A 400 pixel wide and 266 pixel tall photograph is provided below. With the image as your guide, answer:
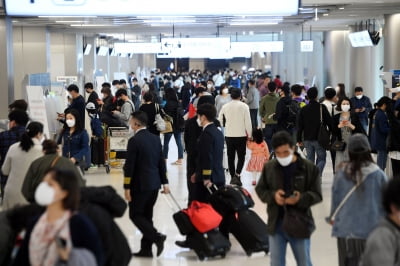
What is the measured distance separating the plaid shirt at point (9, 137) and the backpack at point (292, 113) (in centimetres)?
578

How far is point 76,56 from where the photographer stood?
28.5 m

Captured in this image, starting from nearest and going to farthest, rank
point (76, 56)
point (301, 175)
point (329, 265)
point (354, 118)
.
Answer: point (301, 175)
point (329, 265)
point (354, 118)
point (76, 56)

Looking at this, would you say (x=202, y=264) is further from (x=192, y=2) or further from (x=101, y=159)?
(x=101, y=159)

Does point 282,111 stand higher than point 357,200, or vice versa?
point 282,111

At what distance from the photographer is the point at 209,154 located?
29.1 feet

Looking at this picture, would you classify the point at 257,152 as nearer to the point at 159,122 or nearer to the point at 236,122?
the point at 236,122

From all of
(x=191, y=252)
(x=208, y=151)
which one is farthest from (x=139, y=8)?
(x=191, y=252)

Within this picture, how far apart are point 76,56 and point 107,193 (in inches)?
933

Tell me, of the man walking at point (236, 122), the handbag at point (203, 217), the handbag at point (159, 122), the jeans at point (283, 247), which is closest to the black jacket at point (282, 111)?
the man walking at point (236, 122)

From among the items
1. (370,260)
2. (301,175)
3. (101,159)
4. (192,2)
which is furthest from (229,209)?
(101,159)

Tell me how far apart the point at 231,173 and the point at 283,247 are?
23.9 feet

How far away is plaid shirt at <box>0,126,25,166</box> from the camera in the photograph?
9.51 metres

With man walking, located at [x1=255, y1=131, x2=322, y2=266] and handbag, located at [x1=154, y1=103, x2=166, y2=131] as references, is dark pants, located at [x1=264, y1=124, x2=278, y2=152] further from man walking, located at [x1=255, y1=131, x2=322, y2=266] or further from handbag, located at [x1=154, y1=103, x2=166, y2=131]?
man walking, located at [x1=255, y1=131, x2=322, y2=266]

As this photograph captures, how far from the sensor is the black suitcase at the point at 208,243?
333 inches
